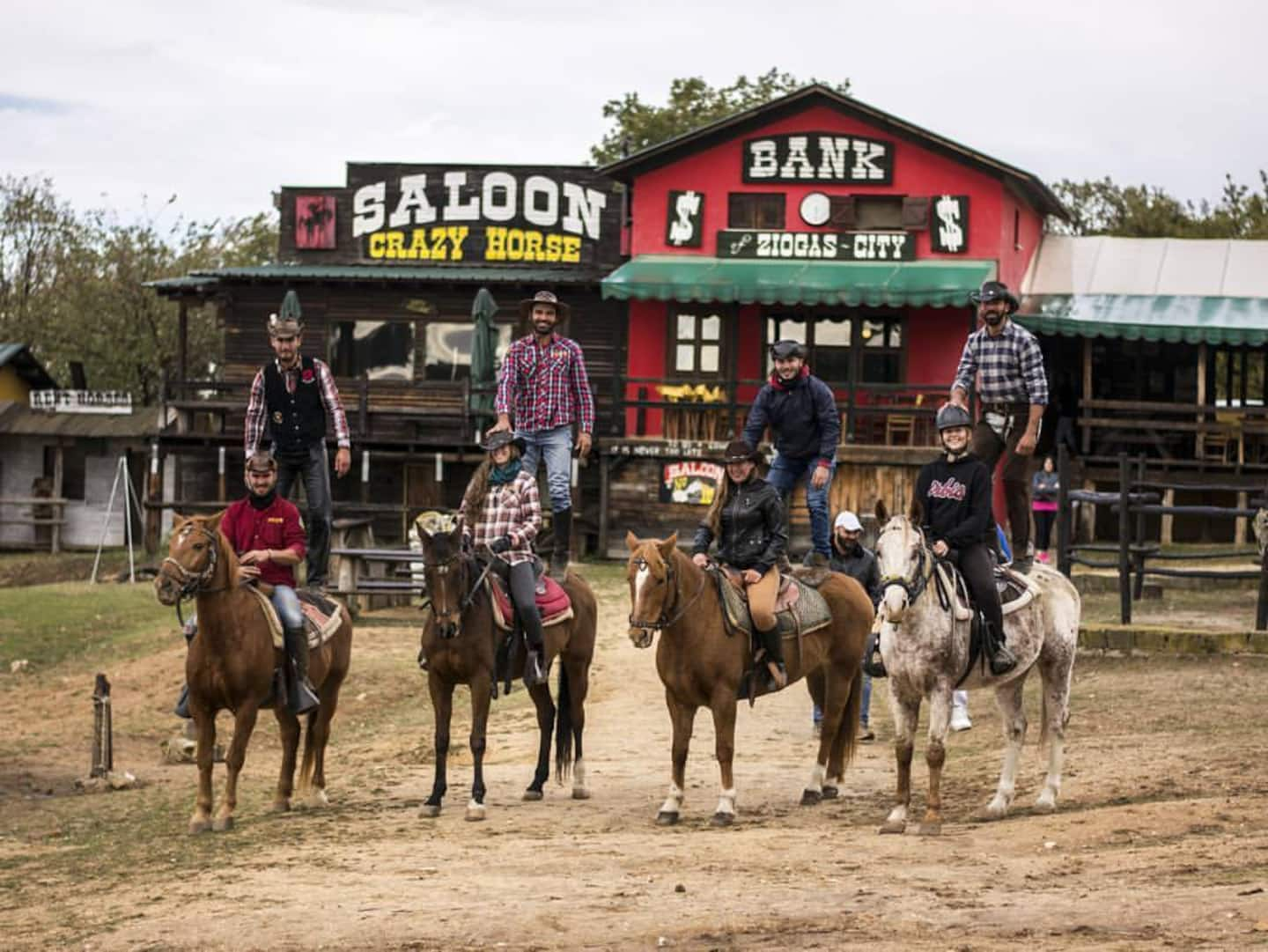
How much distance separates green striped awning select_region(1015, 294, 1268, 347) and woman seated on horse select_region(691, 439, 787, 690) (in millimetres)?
23514

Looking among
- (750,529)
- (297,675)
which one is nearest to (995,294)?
(750,529)

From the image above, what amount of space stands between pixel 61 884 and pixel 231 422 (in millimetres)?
26800

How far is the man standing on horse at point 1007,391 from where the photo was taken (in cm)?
1442

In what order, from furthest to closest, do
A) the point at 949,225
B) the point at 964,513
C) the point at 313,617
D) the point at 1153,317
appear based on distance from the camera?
the point at 949,225, the point at 1153,317, the point at 313,617, the point at 964,513

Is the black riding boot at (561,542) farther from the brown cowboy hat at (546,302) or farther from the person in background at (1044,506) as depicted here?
the person in background at (1044,506)

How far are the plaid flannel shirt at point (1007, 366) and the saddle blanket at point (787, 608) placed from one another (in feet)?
6.04

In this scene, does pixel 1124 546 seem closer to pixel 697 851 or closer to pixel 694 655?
pixel 694 655

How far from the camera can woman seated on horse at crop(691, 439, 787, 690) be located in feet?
44.9

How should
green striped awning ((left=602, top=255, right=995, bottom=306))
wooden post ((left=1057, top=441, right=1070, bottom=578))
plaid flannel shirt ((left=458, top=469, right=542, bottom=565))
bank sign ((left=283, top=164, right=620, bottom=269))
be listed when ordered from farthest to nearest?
bank sign ((left=283, top=164, right=620, bottom=269))
green striped awning ((left=602, top=255, right=995, bottom=306))
wooden post ((left=1057, top=441, right=1070, bottom=578))
plaid flannel shirt ((left=458, top=469, right=542, bottom=565))

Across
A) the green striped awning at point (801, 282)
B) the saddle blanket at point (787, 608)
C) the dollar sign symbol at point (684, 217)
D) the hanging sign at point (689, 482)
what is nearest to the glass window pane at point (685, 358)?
the green striped awning at point (801, 282)

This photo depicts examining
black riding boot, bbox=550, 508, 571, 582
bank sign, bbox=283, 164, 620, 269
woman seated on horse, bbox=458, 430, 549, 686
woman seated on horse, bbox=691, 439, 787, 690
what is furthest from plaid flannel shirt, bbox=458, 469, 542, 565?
bank sign, bbox=283, 164, 620, 269

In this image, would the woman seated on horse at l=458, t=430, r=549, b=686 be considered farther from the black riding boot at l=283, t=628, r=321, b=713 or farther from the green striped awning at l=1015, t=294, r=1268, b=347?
the green striped awning at l=1015, t=294, r=1268, b=347

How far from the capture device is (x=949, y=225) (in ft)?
124

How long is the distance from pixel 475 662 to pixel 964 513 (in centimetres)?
350
